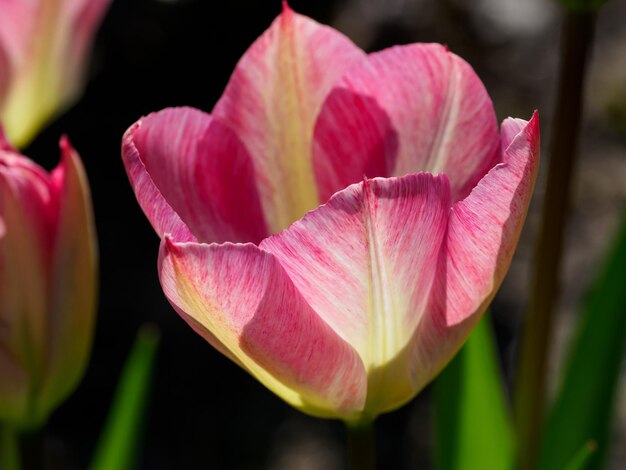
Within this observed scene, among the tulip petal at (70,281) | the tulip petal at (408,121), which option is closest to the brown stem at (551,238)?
the tulip petal at (408,121)

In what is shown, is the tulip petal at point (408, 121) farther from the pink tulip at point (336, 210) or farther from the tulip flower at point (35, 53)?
the tulip flower at point (35, 53)

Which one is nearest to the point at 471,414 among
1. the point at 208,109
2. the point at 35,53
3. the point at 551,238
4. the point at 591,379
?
the point at 591,379

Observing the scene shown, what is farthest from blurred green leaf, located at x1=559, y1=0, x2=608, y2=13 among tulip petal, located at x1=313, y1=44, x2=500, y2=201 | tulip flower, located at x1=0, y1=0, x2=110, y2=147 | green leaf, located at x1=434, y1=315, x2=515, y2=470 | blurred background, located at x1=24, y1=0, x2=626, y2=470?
blurred background, located at x1=24, y1=0, x2=626, y2=470

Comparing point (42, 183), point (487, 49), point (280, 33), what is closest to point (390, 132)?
point (280, 33)

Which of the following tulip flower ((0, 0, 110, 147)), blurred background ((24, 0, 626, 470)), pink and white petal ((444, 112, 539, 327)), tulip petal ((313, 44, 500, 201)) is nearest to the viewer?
pink and white petal ((444, 112, 539, 327))

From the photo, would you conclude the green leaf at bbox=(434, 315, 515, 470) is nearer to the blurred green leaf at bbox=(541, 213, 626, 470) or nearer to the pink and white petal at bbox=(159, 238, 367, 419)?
the blurred green leaf at bbox=(541, 213, 626, 470)

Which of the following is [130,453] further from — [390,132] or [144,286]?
[144,286]
